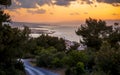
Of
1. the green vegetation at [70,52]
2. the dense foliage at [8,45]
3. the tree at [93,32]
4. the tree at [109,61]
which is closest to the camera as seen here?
the dense foliage at [8,45]

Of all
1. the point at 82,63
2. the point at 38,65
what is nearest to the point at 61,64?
the point at 38,65

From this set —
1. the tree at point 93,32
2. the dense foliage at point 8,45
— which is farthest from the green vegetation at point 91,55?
the dense foliage at point 8,45

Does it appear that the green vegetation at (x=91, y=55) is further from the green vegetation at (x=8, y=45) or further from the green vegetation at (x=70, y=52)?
the green vegetation at (x=8, y=45)

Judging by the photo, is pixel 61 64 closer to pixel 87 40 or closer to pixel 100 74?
pixel 87 40

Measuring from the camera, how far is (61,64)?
67625 millimetres

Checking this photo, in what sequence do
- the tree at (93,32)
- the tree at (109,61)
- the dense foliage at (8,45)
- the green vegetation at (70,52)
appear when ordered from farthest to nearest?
the tree at (93,32) < the tree at (109,61) < the green vegetation at (70,52) < the dense foliage at (8,45)

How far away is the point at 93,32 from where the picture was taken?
8244 cm

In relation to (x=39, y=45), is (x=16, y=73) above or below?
above

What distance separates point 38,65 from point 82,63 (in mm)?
23412

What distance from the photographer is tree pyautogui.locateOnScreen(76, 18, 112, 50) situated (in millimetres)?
79250

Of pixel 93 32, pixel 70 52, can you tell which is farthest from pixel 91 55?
pixel 93 32

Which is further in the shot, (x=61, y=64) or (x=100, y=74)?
(x=61, y=64)

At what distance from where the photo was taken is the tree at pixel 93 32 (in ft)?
260

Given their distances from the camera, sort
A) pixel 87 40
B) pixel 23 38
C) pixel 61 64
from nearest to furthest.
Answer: pixel 23 38, pixel 61 64, pixel 87 40
